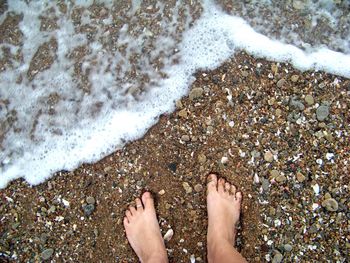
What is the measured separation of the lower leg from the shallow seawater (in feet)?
2.08

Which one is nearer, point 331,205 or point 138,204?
point 331,205

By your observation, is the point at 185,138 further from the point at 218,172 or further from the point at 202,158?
the point at 218,172

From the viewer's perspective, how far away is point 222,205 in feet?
8.36

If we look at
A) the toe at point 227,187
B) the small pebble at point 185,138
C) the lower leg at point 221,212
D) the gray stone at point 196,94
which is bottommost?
the lower leg at point 221,212

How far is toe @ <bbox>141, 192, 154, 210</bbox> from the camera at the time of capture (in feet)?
8.38

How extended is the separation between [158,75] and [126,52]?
294 mm

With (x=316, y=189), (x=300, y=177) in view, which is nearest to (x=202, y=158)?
(x=300, y=177)

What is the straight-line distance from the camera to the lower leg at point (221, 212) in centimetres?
245

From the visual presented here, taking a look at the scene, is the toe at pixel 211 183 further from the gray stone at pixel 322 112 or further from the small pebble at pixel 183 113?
the gray stone at pixel 322 112

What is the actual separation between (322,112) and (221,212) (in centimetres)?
93

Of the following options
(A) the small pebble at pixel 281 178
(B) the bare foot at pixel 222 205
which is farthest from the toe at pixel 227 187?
(A) the small pebble at pixel 281 178

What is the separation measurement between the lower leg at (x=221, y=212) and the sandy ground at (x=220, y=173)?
0.18 feet

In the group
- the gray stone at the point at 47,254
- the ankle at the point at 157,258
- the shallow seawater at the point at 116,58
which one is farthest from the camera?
the shallow seawater at the point at 116,58

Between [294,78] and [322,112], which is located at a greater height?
[294,78]
